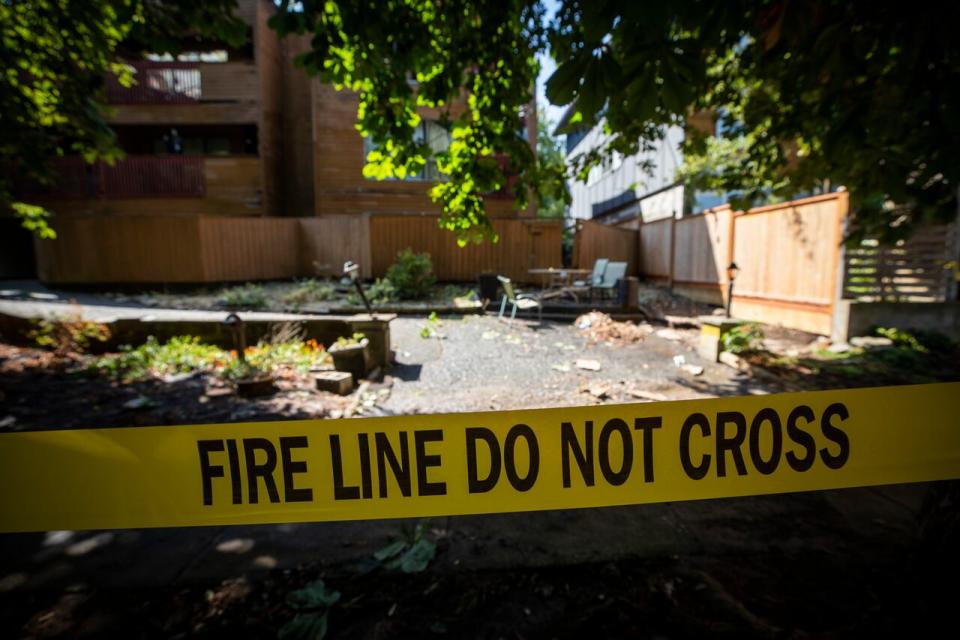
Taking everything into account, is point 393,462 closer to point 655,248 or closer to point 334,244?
point 334,244

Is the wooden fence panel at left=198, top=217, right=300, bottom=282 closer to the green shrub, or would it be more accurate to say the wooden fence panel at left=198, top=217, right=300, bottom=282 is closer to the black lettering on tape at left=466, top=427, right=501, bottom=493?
the green shrub

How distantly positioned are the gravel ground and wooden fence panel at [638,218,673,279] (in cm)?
624

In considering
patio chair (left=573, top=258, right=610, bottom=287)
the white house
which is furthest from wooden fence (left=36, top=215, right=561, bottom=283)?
the white house

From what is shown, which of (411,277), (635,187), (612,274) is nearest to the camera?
(612,274)

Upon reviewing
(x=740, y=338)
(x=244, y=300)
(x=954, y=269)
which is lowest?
(x=740, y=338)

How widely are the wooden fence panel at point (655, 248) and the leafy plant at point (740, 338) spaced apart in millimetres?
7454

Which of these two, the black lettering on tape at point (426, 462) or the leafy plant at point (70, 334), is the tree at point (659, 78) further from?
the leafy plant at point (70, 334)

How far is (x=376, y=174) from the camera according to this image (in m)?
3.56

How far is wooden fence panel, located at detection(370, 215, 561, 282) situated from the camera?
13.4m

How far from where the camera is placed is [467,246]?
44.8 ft

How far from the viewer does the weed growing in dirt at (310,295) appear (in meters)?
10.9

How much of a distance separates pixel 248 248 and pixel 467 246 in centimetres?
706

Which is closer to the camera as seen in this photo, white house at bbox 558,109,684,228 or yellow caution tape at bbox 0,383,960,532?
yellow caution tape at bbox 0,383,960,532

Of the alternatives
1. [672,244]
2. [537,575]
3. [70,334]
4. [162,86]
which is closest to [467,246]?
[672,244]
